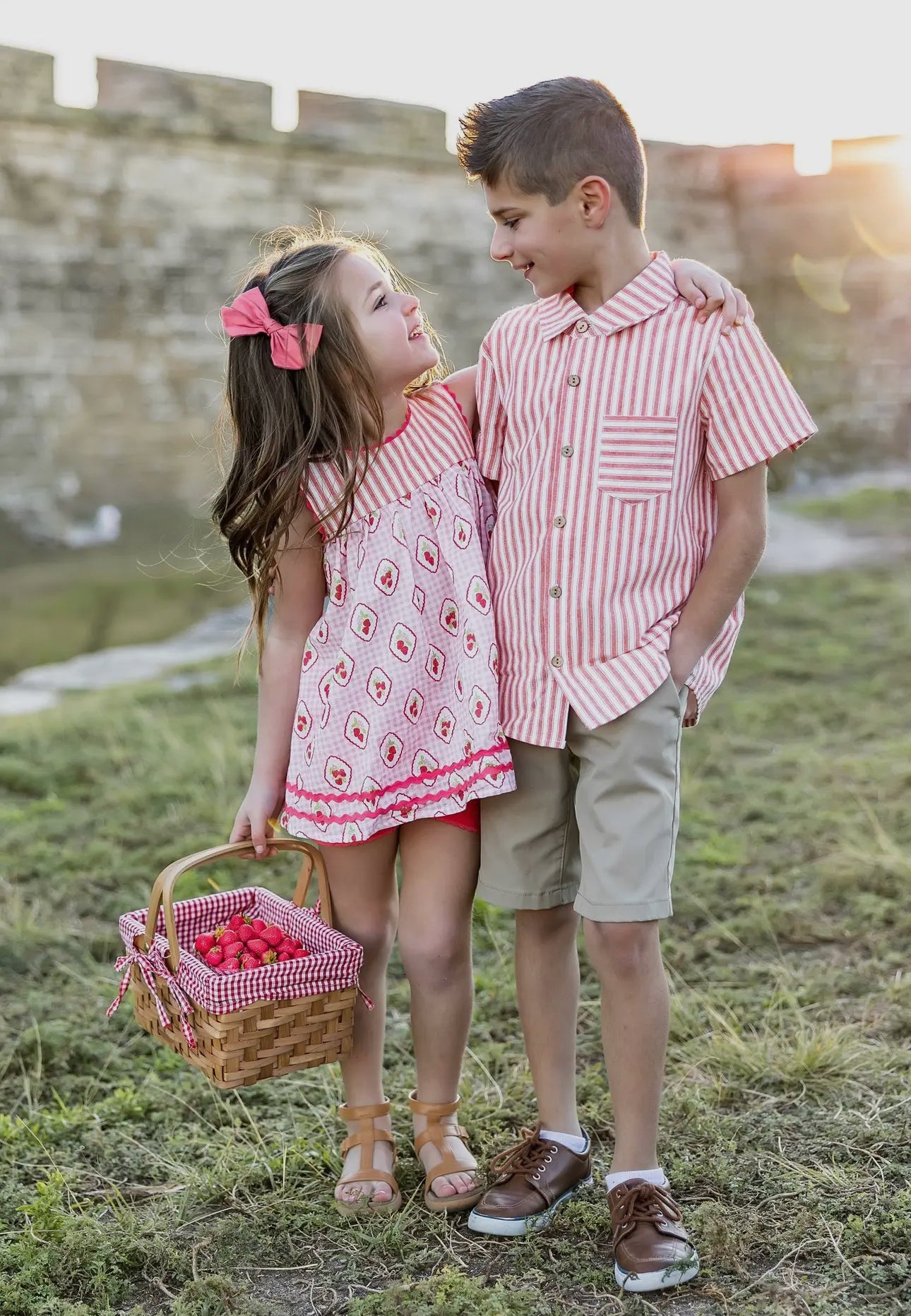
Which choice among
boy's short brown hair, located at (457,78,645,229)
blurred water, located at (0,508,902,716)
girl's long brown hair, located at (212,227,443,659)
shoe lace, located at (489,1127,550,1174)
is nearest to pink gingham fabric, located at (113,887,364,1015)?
shoe lace, located at (489,1127,550,1174)

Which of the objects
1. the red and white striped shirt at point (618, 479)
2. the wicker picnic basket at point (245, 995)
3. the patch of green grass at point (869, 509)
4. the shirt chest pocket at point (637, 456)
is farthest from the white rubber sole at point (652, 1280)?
the patch of green grass at point (869, 509)

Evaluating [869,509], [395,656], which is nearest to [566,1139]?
[395,656]

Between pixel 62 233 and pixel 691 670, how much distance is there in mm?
9370

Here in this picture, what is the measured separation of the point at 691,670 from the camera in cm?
222

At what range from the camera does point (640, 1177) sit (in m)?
2.19

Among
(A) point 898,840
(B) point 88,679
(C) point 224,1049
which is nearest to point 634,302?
(C) point 224,1049

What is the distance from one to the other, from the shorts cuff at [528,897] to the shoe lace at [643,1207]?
47 cm

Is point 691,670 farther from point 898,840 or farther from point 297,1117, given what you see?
point 898,840

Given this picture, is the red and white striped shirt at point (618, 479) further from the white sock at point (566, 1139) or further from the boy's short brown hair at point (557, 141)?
the white sock at point (566, 1139)

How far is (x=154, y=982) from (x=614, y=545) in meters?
1.09

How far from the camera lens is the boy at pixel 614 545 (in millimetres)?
2141

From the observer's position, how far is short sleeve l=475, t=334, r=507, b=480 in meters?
2.41

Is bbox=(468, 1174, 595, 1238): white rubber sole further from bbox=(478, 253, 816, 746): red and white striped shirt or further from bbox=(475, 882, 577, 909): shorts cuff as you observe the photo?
bbox=(478, 253, 816, 746): red and white striped shirt

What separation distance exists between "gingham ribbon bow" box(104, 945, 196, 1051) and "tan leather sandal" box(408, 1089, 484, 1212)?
1.55 feet
